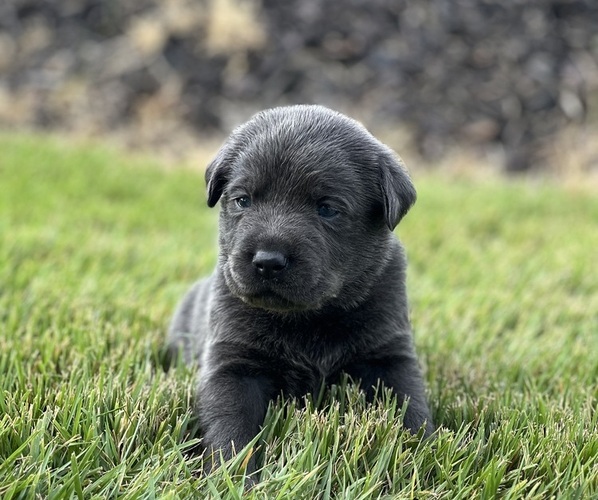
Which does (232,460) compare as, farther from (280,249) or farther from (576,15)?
(576,15)

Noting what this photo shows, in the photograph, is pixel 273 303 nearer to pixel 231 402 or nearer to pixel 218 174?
pixel 231 402

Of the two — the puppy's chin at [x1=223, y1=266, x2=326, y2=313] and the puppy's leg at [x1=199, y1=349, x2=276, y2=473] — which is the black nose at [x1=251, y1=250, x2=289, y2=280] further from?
the puppy's leg at [x1=199, y1=349, x2=276, y2=473]

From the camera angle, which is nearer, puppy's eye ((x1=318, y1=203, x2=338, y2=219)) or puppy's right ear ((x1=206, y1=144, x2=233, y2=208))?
puppy's eye ((x1=318, y1=203, x2=338, y2=219))

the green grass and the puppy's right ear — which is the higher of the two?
the puppy's right ear

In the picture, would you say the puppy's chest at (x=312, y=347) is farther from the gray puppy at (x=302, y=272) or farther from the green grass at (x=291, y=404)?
the green grass at (x=291, y=404)

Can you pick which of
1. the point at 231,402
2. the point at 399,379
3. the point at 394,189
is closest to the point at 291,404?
the point at 231,402

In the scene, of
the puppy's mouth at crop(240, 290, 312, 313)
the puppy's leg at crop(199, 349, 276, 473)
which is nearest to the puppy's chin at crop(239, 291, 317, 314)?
the puppy's mouth at crop(240, 290, 312, 313)
